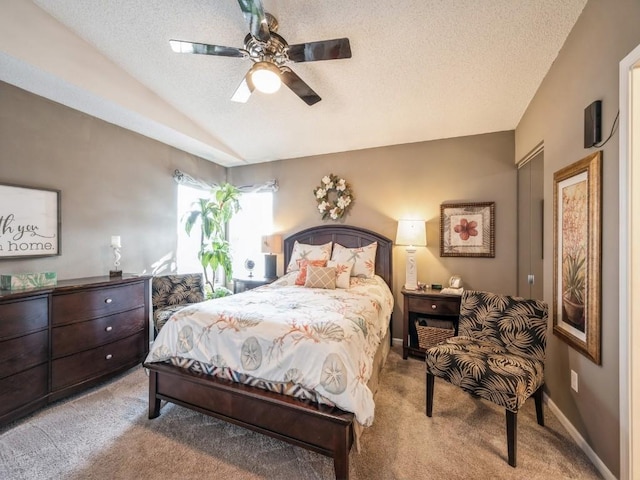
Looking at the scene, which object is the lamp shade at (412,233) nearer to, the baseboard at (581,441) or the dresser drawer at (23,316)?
the baseboard at (581,441)

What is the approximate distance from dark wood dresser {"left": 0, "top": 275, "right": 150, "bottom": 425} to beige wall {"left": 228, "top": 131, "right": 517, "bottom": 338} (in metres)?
2.37

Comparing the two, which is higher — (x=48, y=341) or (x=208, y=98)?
(x=208, y=98)

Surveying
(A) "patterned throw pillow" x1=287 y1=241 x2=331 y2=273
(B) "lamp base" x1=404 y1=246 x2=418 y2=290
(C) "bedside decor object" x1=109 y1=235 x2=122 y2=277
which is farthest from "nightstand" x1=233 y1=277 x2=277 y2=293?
(B) "lamp base" x1=404 y1=246 x2=418 y2=290

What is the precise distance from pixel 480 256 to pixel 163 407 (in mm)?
3660

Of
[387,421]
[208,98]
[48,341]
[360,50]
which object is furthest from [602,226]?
[48,341]

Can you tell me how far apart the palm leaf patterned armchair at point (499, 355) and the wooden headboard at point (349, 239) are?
129 centimetres

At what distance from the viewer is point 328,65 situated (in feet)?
8.25

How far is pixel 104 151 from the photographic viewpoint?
3094 mm

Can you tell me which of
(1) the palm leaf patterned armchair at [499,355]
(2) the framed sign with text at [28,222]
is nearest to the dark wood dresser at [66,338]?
(2) the framed sign with text at [28,222]

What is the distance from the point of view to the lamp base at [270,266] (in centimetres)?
422

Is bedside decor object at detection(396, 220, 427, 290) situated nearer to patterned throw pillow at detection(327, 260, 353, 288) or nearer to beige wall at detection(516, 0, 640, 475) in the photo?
patterned throw pillow at detection(327, 260, 353, 288)

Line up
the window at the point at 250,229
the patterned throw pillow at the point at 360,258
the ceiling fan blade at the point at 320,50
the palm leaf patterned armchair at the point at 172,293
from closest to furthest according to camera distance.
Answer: the ceiling fan blade at the point at 320,50 → the palm leaf patterned armchair at the point at 172,293 → the patterned throw pillow at the point at 360,258 → the window at the point at 250,229

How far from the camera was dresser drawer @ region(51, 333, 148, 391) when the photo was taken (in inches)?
89.5

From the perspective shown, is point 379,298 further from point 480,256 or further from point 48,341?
point 48,341
